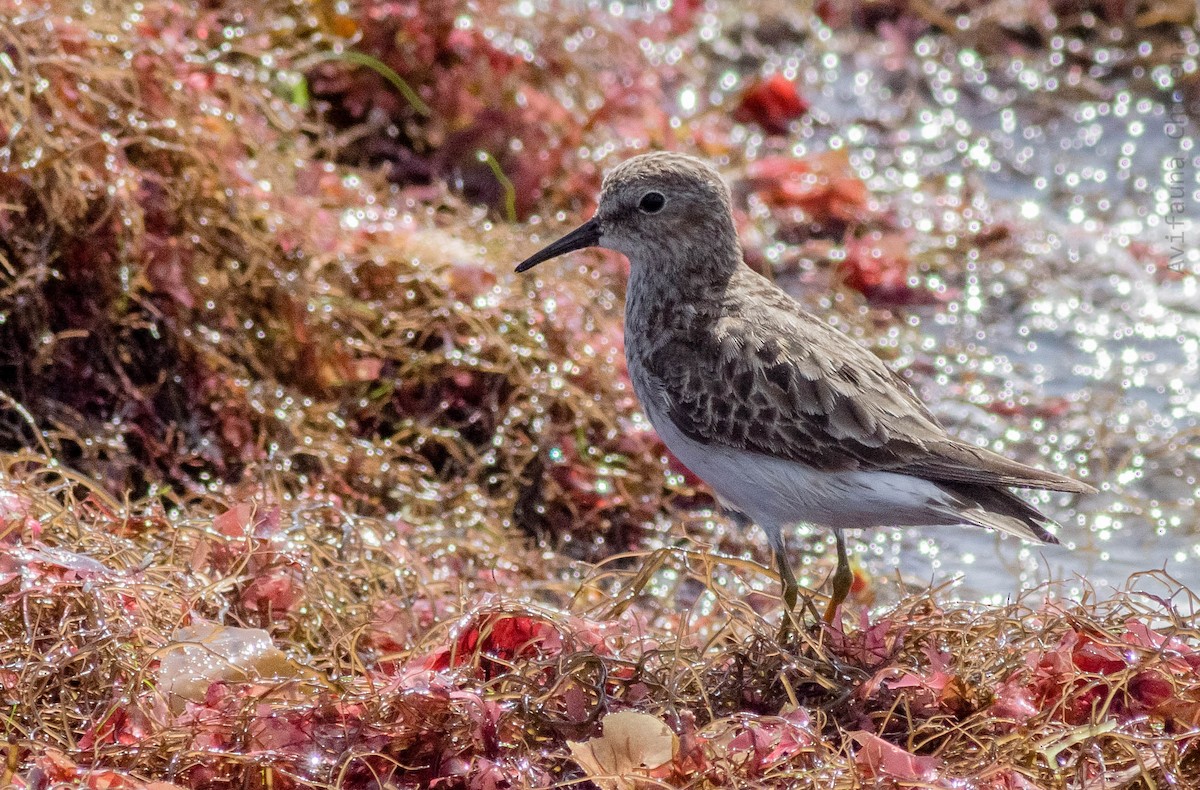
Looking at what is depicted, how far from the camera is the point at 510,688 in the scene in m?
3.99

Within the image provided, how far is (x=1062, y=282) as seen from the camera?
8000mm

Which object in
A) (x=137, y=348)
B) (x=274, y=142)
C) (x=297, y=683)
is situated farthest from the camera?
(x=274, y=142)

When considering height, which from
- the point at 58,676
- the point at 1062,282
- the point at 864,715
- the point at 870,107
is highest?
the point at 870,107

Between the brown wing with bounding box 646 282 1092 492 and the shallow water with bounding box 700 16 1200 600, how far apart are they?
76 cm

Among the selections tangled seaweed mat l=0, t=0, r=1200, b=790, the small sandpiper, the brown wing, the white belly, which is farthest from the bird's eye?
tangled seaweed mat l=0, t=0, r=1200, b=790

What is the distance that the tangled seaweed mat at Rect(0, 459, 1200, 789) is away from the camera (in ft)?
12.1

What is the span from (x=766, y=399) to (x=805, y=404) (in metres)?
0.13

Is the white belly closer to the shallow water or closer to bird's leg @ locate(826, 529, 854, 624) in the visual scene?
bird's leg @ locate(826, 529, 854, 624)

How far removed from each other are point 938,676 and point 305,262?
3.37m

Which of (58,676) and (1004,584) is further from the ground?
(1004,584)

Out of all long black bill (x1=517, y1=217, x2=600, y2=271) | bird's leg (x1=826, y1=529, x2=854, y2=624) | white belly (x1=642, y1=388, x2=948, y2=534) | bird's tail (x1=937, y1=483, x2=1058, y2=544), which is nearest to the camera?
bird's tail (x1=937, y1=483, x2=1058, y2=544)

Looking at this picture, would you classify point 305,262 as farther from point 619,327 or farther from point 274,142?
point 619,327

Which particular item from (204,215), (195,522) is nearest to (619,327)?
(204,215)

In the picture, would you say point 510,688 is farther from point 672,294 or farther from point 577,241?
point 577,241
